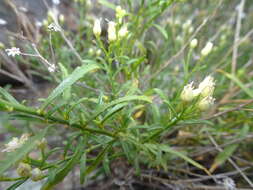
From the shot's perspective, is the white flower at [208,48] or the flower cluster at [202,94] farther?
the white flower at [208,48]

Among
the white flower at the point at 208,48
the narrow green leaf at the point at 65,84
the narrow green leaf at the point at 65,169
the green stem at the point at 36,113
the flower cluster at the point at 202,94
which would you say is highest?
the white flower at the point at 208,48

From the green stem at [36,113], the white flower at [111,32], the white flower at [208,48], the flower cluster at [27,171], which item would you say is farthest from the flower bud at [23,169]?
the white flower at [208,48]

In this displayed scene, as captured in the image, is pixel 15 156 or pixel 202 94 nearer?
pixel 15 156

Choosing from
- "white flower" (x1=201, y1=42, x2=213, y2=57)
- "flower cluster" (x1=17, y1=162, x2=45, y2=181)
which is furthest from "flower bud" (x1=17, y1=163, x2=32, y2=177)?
"white flower" (x1=201, y1=42, x2=213, y2=57)

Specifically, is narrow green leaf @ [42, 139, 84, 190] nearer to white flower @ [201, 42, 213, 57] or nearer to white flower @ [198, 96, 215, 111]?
white flower @ [198, 96, 215, 111]

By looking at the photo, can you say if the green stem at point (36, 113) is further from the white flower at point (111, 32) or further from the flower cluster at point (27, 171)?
the white flower at point (111, 32)

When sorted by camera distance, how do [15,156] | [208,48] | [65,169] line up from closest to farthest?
[15,156] → [65,169] → [208,48]

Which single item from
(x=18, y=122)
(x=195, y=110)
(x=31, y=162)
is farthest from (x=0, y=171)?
(x=18, y=122)

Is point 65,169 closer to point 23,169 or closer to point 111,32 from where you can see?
point 23,169

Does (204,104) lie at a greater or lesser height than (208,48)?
lesser

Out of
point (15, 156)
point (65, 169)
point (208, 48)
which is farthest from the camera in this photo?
point (208, 48)

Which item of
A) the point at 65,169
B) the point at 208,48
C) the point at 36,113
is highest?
the point at 208,48

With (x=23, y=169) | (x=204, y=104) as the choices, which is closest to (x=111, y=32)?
(x=204, y=104)
